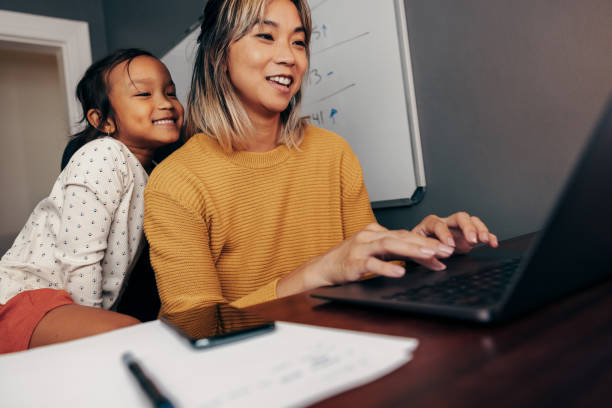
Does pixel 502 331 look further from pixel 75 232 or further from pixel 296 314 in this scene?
pixel 75 232

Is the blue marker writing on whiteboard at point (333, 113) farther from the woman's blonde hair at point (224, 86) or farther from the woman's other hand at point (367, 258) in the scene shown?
the woman's other hand at point (367, 258)

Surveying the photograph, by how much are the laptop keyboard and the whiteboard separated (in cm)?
71

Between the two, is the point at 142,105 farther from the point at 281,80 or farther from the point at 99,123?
the point at 281,80

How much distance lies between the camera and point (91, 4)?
306 cm

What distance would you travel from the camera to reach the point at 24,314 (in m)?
0.80

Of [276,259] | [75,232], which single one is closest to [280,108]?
[276,259]

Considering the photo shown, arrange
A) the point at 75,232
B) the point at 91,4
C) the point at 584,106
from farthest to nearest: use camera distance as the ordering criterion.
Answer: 1. the point at 91,4
2. the point at 75,232
3. the point at 584,106

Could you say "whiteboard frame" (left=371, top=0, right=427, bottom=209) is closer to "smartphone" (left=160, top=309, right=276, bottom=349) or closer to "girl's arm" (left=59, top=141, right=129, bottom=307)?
"girl's arm" (left=59, top=141, right=129, bottom=307)

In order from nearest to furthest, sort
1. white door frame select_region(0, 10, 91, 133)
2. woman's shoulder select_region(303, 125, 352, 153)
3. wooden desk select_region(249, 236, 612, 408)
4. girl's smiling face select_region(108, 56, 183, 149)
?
wooden desk select_region(249, 236, 612, 408) < woman's shoulder select_region(303, 125, 352, 153) < girl's smiling face select_region(108, 56, 183, 149) < white door frame select_region(0, 10, 91, 133)

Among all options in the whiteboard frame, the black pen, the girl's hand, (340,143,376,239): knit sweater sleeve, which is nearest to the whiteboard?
the whiteboard frame

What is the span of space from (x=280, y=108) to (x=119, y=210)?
46 cm

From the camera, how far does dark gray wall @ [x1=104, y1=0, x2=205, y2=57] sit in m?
2.26

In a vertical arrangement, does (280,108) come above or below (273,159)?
above

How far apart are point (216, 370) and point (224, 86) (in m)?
0.95
